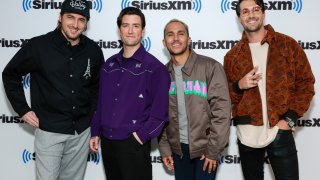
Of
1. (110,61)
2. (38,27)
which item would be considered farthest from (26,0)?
(110,61)

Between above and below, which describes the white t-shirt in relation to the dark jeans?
above

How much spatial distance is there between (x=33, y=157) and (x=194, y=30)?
206 centimetres

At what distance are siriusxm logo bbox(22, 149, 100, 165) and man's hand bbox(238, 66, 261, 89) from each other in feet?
5.66

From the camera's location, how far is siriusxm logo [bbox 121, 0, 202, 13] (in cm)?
303

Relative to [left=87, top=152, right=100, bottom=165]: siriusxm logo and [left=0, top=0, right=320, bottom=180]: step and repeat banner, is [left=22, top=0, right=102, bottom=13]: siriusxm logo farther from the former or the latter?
[left=87, top=152, right=100, bottom=165]: siriusxm logo

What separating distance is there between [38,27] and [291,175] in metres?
2.59

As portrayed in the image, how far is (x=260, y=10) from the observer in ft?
7.45

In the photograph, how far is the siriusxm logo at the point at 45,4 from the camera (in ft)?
10.1

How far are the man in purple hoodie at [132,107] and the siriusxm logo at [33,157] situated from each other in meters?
0.95

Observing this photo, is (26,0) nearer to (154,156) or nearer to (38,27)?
(38,27)

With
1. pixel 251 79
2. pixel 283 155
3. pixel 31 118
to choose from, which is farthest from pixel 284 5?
pixel 31 118

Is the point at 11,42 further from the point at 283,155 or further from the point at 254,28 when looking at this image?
the point at 283,155

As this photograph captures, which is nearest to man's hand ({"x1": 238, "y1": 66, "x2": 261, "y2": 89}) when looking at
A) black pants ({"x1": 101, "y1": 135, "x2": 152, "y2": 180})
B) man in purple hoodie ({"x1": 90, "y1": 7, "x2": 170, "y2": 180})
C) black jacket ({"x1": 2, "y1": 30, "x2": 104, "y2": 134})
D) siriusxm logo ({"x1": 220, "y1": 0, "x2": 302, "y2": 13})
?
man in purple hoodie ({"x1": 90, "y1": 7, "x2": 170, "y2": 180})

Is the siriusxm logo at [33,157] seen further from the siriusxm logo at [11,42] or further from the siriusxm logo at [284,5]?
the siriusxm logo at [284,5]
